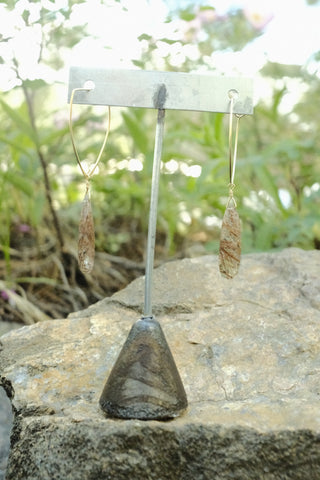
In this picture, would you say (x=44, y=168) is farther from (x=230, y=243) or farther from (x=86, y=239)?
(x=230, y=243)

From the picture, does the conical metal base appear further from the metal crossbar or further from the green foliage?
the green foliage

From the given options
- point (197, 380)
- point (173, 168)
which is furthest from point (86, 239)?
point (173, 168)

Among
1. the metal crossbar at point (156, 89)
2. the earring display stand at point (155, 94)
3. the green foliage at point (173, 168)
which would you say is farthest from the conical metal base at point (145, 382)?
the green foliage at point (173, 168)

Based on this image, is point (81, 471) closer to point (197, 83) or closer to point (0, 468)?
point (0, 468)

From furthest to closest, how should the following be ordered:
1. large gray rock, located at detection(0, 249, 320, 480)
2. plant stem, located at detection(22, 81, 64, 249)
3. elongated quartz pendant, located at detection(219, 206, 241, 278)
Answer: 1. plant stem, located at detection(22, 81, 64, 249)
2. elongated quartz pendant, located at detection(219, 206, 241, 278)
3. large gray rock, located at detection(0, 249, 320, 480)

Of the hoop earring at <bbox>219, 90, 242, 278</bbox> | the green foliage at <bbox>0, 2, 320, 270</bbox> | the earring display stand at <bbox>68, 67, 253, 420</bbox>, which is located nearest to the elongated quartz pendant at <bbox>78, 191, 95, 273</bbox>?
the earring display stand at <bbox>68, 67, 253, 420</bbox>

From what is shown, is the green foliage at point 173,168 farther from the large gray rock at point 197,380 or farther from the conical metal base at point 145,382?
the conical metal base at point 145,382

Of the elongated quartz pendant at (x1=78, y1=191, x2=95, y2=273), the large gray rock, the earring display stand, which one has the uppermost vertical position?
the earring display stand
